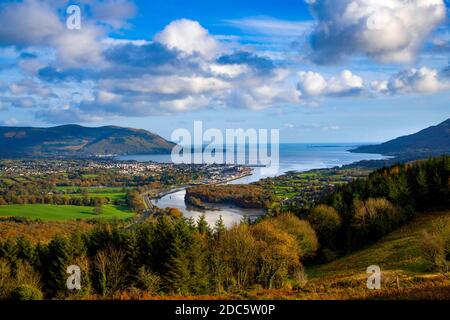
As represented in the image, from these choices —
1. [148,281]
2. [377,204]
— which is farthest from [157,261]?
[377,204]

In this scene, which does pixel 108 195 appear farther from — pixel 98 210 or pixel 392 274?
pixel 392 274

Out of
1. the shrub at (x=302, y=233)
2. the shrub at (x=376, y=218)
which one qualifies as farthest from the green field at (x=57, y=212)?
the shrub at (x=376, y=218)

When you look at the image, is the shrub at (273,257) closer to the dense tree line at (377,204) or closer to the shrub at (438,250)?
the shrub at (438,250)

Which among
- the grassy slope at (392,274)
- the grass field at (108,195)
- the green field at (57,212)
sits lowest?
the green field at (57,212)

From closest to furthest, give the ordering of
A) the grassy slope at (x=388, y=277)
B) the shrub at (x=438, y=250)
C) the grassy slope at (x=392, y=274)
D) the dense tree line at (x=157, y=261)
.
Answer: the grassy slope at (x=388, y=277)
the grassy slope at (x=392, y=274)
the shrub at (x=438, y=250)
the dense tree line at (x=157, y=261)

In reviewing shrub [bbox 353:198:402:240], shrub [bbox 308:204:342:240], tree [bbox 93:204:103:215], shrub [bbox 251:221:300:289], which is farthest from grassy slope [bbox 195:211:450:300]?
tree [bbox 93:204:103:215]

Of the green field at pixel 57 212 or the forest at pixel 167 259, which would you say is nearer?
the forest at pixel 167 259

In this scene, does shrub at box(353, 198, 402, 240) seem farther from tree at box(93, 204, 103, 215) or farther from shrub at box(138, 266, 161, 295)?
tree at box(93, 204, 103, 215)
